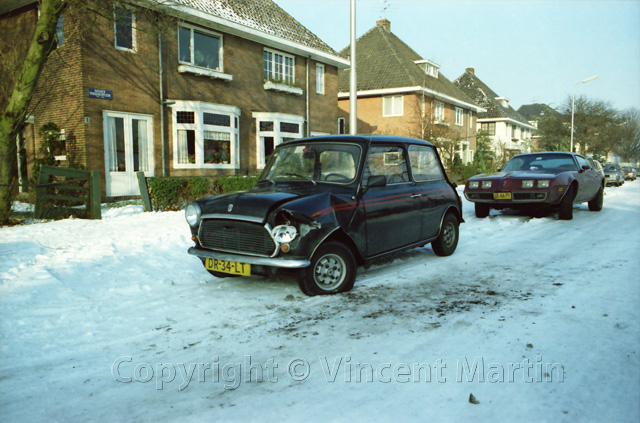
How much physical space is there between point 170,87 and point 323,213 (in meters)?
13.5

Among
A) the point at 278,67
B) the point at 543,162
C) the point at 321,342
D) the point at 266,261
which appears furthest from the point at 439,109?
the point at 321,342

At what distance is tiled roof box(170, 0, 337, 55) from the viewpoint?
17.6m

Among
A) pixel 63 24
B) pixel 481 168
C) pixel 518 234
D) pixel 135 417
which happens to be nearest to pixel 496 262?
pixel 518 234

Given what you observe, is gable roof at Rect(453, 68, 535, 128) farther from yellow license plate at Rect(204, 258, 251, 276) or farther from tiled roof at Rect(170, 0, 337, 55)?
yellow license plate at Rect(204, 258, 251, 276)

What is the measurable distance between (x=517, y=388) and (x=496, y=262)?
12.8 feet

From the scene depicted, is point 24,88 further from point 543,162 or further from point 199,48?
point 543,162

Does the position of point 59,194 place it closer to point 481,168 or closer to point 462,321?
point 462,321

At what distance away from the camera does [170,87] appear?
16469 millimetres

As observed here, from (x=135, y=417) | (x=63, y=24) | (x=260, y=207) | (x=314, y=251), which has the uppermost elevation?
(x=63, y=24)

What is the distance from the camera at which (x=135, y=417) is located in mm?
2754

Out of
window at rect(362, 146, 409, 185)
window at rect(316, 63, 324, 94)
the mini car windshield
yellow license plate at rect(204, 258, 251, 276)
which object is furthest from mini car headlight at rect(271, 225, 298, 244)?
window at rect(316, 63, 324, 94)

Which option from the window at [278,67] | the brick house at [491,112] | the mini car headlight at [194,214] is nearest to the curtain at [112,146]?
the window at [278,67]

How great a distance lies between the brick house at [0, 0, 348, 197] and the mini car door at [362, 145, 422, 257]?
28.4ft

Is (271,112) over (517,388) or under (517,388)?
over
